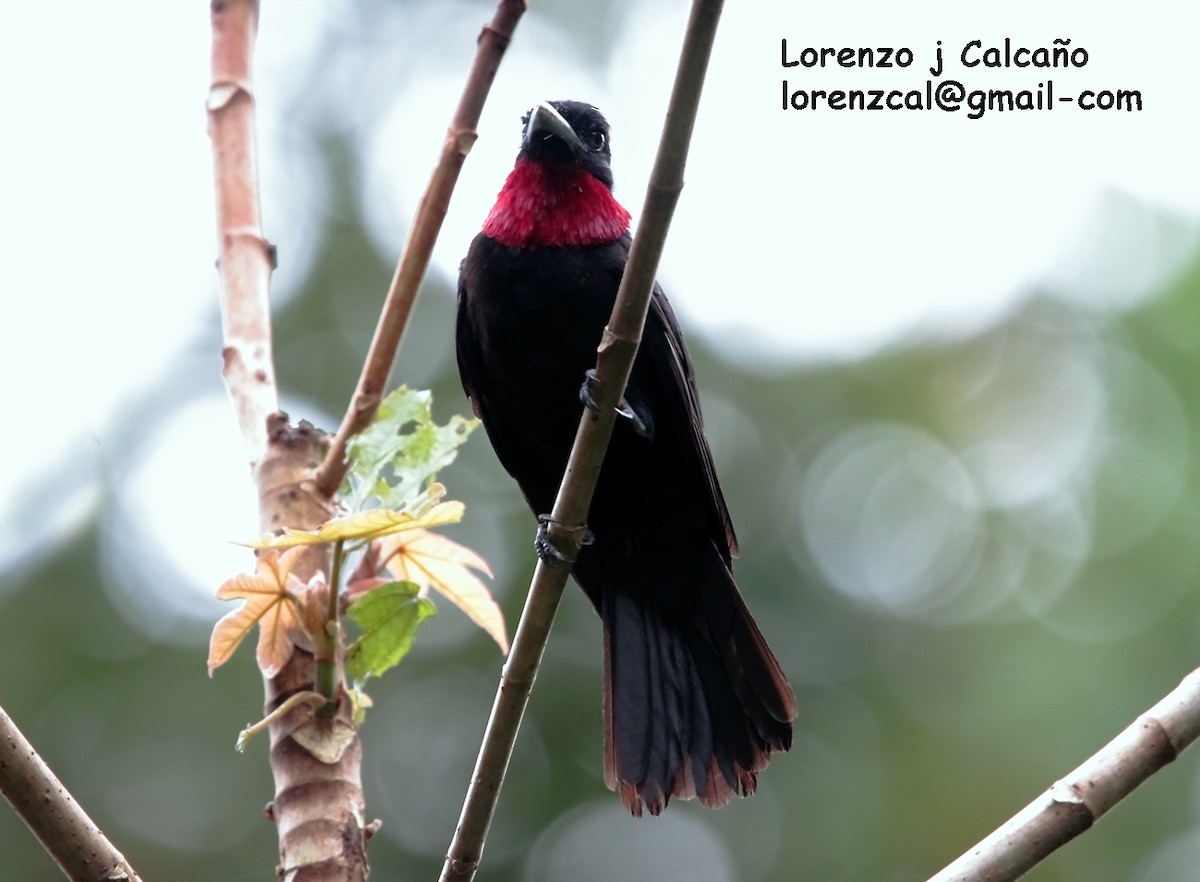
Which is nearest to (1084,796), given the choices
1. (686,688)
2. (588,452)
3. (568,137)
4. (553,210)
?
(588,452)

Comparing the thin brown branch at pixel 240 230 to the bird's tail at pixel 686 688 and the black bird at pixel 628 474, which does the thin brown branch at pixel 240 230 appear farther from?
the bird's tail at pixel 686 688

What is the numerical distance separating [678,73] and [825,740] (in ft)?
19.6

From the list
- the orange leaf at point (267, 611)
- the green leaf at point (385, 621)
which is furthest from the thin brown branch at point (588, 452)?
the orange leaf at point (267, 611)

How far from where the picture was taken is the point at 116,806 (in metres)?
6.73

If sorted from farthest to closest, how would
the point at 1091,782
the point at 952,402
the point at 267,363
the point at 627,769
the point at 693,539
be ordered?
1. the point at 952,402
2. the point at 693,539
3. the point at 627,769
4. the point at 267,363
5. the point at 1091,782

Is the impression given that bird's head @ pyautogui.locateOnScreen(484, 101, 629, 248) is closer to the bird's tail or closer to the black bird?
the black bird

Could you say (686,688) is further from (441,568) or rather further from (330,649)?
(330,649)

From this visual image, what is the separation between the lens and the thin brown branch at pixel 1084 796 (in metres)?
1.78

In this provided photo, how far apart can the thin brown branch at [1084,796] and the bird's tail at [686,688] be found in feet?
4.35

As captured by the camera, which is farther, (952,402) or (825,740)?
(952,402)

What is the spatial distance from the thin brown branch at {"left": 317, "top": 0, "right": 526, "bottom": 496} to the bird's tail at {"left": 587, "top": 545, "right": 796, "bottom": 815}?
3.71ft

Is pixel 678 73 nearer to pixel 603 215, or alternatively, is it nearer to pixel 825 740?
pixel 603 215

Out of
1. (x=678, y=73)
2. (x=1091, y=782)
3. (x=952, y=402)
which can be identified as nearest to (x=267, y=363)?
(x=678, y=73)

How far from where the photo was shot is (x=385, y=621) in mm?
2248
